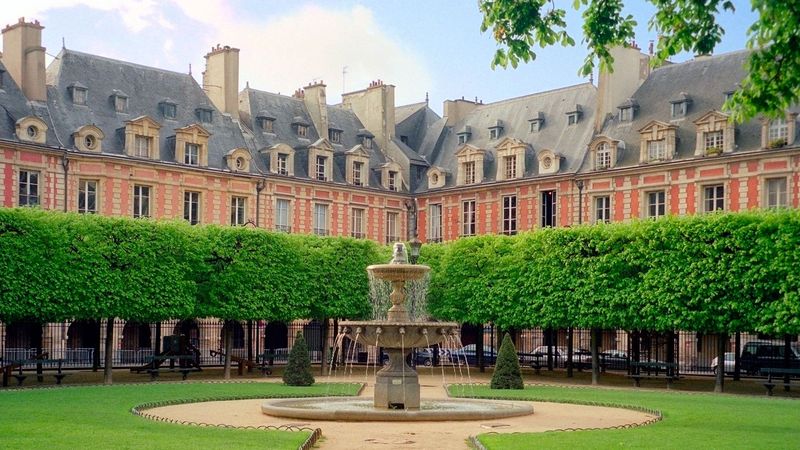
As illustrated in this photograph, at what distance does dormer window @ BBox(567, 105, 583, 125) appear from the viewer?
50.7m

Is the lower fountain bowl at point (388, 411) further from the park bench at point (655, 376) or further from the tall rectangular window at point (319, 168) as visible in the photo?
the tall rectangular window at point (319, 168)

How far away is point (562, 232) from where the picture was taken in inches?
1369

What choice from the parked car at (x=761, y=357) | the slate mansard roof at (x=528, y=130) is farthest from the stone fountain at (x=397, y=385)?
the slate mansard roof at (x=528, y=130)

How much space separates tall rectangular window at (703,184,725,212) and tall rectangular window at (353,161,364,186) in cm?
1734

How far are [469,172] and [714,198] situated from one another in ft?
43.4

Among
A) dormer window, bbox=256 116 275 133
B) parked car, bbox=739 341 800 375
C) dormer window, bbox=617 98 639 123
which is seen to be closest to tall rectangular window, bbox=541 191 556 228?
dormer window, bbox=617 98 639 123

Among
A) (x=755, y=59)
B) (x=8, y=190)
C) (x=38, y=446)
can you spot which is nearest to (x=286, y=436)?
(x=38, y=446)

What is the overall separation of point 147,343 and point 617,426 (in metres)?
32.2

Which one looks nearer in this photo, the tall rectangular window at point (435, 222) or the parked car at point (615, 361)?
the parked car at point (615, 361)

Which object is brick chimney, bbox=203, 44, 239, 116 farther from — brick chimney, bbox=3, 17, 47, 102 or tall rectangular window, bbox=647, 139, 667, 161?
tall rectangular window, bbox=647, 139, 667, 161

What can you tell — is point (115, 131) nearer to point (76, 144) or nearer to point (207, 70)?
point (76, 144)

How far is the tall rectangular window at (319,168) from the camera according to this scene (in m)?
52.5

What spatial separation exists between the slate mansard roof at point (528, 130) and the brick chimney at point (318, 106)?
19.5 feet

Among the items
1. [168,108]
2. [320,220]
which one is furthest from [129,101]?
[320,220]
